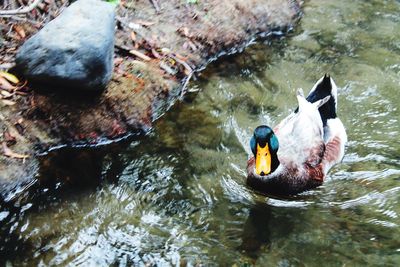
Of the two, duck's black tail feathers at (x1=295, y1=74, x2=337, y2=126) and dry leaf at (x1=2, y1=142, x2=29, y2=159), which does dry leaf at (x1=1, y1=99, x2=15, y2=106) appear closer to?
dry leaf at (x1=2, y1=142, x2=29, y2=159)

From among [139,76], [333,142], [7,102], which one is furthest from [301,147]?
[7,102]

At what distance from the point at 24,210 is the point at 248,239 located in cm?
198

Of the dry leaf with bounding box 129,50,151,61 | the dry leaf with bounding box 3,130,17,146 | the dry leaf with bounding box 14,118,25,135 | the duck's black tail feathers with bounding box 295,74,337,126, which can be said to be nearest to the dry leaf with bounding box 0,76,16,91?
the dry leaf with bounding box 14,118,25,135

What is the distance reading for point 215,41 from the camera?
25.2ft

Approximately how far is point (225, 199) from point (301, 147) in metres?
0.98

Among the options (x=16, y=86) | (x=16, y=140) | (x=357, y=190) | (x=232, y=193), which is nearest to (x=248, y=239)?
(x=232, y=193)

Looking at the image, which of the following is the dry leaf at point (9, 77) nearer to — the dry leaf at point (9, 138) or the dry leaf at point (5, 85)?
the dry leaf at point (5, 85)

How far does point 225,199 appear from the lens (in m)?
5.20

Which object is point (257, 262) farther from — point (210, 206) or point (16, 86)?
point (16, 86)

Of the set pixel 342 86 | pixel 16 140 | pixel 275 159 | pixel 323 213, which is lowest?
pixel 342 86

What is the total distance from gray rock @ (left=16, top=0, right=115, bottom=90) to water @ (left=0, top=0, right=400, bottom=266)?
0.87 metres

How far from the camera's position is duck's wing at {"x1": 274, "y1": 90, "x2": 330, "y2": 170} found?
546 centimetres

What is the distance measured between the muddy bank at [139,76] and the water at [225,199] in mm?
264

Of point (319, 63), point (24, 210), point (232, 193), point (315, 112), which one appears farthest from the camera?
point (319, 63)
